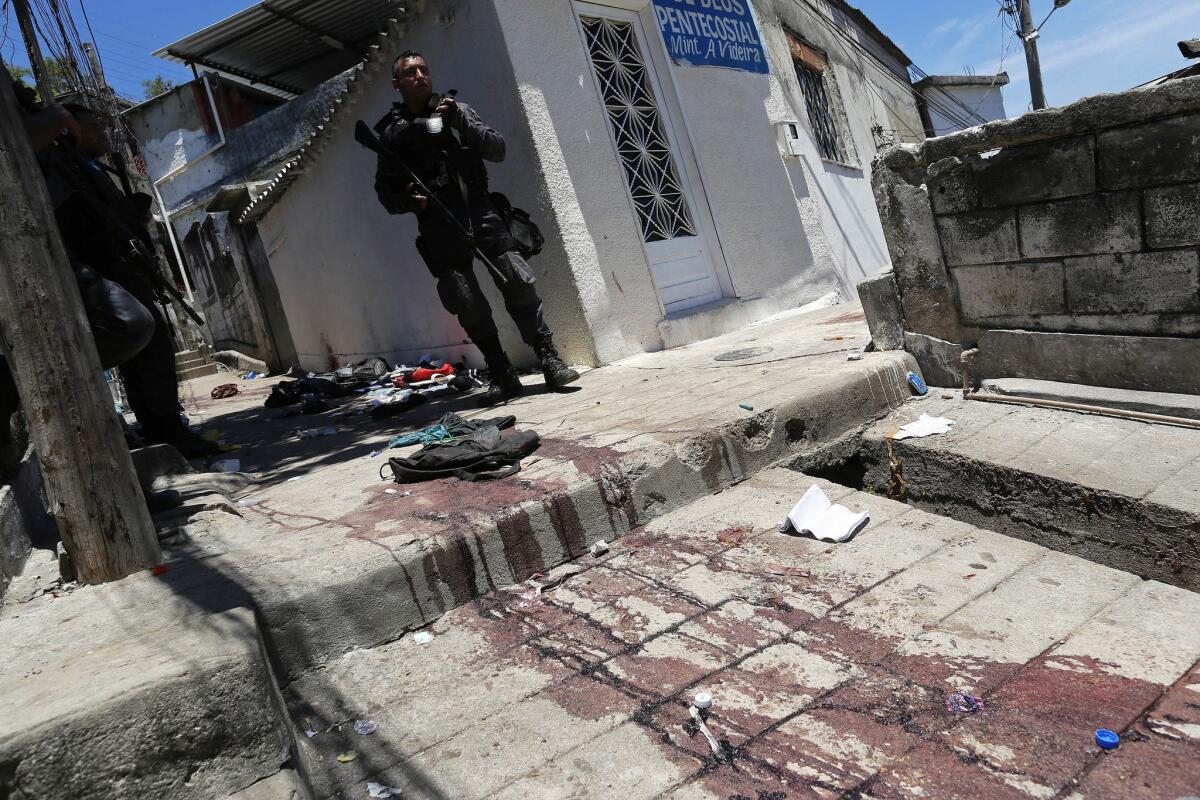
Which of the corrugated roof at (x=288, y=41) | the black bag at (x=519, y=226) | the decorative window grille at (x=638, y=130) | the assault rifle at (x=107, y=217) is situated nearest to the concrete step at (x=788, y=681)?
the assault rifle at (x=107, y=217)

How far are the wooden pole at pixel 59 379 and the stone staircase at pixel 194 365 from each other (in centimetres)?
1278

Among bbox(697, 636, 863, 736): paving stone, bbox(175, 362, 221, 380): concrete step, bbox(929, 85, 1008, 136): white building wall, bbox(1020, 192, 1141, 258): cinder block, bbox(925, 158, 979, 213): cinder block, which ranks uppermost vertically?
bbox(929, 85, 1008, 136): white building wall

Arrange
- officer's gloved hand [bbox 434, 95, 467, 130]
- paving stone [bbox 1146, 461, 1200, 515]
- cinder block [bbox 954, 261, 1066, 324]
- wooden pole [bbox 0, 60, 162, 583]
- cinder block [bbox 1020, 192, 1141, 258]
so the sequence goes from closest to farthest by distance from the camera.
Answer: wooden pole [bbox 0, 60, 162, 583], paving stone [bbox 1146, 461, 1200, 515], cinder block [bbox 1020, 192, 1141, 258], cinder block [bbox 954, 261, 1066, 324], officer's gloved hand [bbox 434, 95, 467, 130]

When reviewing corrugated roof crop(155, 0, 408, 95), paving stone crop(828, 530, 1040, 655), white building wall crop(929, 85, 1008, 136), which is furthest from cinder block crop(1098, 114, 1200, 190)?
white building wall crop(929, 85, 1008, 136)

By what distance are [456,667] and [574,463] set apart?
104cm

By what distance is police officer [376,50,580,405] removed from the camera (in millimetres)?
4766

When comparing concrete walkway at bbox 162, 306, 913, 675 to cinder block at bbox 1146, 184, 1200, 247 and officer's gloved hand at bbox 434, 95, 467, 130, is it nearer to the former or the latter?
cinder block at bbox 1146, 184, 1200, 247

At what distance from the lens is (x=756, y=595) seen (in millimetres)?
2408

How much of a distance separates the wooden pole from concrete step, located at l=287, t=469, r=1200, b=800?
752mm

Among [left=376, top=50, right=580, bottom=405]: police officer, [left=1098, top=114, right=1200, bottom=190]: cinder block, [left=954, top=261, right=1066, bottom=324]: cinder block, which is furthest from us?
[left=376, top=50, right=580, bottom=405]: police officer

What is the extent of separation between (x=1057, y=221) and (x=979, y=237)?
36 centimetres

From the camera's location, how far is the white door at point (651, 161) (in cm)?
676

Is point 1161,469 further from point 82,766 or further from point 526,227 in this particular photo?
point 526,227

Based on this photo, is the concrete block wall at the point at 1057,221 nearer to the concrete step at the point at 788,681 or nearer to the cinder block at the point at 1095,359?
the cinder block at the point at 1095,359
